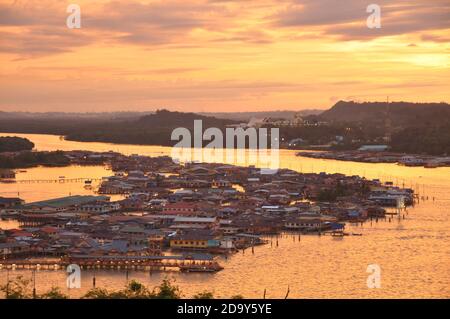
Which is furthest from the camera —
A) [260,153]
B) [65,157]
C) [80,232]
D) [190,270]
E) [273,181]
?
[260,153]

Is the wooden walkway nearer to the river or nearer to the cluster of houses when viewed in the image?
the cluster of houses

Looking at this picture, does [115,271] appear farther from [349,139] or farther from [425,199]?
[349,139]

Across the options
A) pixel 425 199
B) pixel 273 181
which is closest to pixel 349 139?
pixel 273 181

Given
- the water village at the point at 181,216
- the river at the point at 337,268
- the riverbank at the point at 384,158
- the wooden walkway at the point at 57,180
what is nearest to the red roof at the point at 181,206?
the water village at the point at 181,216

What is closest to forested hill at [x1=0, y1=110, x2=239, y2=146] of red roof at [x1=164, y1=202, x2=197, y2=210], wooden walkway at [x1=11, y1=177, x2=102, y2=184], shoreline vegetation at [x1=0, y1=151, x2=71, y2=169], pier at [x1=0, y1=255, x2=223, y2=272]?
shoreline vegetation at [x1=0, y1=151, x2=71, y2=169]

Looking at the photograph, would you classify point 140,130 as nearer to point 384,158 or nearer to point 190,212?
point 384,158

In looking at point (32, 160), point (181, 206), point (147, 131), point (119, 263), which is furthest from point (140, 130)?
point (119, 263)

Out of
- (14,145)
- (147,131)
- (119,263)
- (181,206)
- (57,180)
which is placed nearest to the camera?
(119,263)
